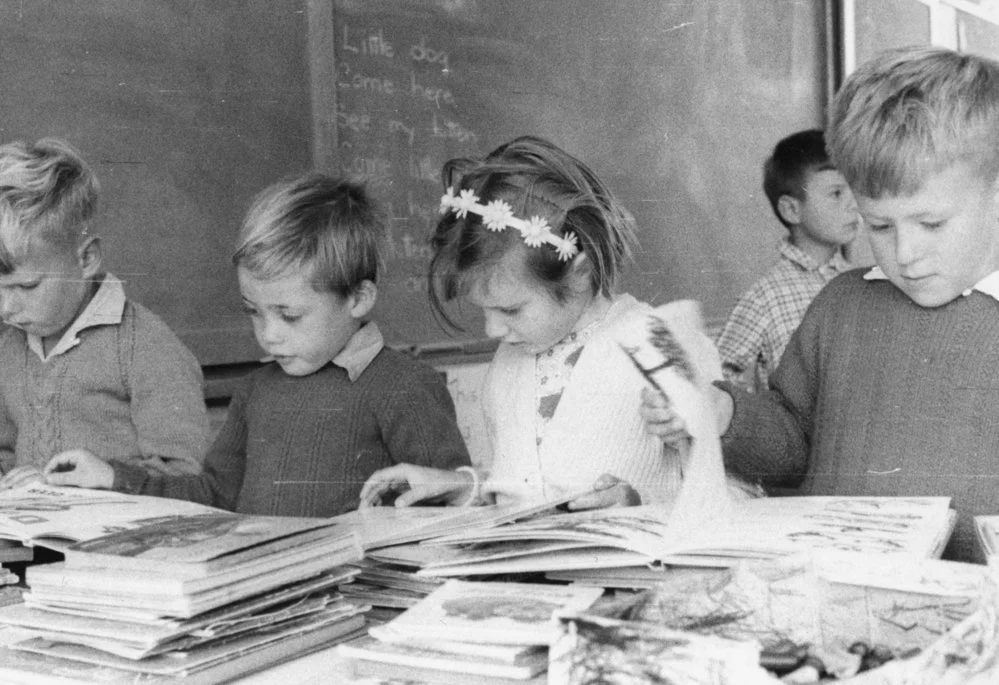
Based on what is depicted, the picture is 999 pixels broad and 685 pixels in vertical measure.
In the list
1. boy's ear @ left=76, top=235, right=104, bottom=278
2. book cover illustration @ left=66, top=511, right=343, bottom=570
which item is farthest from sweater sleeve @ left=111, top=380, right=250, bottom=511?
book cover illustration @ left=66, top=511, right=343, bottom=570

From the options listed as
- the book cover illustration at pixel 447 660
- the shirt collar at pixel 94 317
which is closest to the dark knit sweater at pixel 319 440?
the shirt collar at pixel 94 317

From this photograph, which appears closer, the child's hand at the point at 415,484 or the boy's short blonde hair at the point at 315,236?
the child's hand at the point at 415,484

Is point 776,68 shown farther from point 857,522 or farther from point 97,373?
point 857,522

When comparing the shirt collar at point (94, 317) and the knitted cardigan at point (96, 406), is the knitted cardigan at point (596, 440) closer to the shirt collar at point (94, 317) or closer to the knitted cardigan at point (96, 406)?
the knitted cardigan at point (96, 406)

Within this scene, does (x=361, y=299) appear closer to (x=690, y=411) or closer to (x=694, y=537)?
(x=690, y=411)

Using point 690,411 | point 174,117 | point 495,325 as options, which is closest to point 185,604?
point 690,411

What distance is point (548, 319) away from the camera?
1.75 metres

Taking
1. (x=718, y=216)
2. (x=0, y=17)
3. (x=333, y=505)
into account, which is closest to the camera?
(x=333, y=505)

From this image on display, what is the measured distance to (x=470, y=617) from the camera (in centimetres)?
100

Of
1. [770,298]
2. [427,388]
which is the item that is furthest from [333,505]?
[770,298]

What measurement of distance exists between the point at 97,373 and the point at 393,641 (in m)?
1.19

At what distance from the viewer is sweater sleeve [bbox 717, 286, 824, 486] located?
1571 mm

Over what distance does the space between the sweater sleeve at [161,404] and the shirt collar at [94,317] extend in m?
0.03

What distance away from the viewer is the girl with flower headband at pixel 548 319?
5.63 feet
